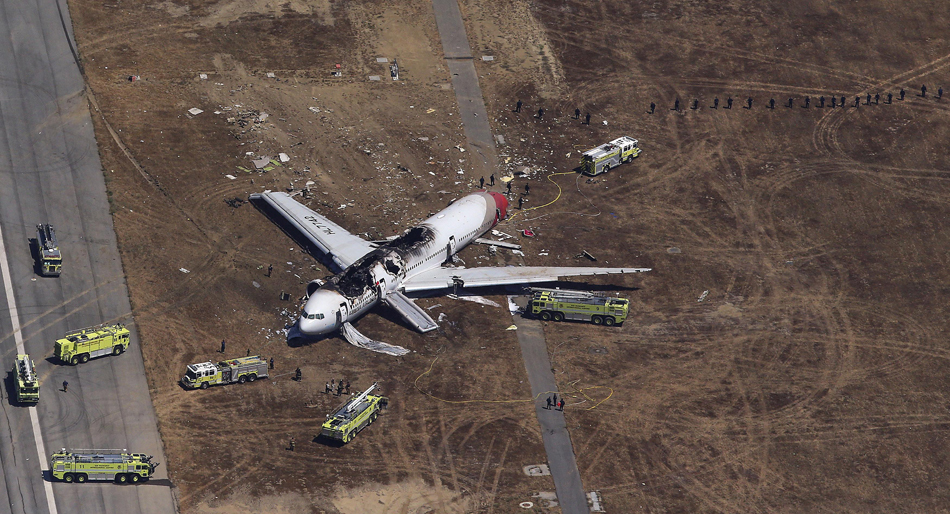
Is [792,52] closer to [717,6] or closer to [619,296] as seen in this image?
[717,6]

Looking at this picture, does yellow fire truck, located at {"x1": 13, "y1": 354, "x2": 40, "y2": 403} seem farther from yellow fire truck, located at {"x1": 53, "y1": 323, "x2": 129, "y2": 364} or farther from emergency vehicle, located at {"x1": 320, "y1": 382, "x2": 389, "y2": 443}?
emergency vehicle, located at {"x1": 320, "y1": 382, "x2": 389, "y2": 443}

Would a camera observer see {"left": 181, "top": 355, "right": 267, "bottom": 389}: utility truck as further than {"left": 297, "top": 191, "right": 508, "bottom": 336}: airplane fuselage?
No

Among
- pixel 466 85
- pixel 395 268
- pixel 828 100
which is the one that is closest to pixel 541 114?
pixel 466 85

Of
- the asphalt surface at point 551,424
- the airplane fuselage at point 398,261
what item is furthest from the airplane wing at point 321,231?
the asphalt surface at point 551,424

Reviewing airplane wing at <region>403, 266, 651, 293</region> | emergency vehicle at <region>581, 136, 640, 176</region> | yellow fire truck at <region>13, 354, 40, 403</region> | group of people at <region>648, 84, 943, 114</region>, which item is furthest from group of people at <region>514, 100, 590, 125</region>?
yellow fire truck at <region>13, 354, 40, 403</region>

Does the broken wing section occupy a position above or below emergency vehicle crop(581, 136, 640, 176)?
below

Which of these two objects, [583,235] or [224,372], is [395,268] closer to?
[224,372]
